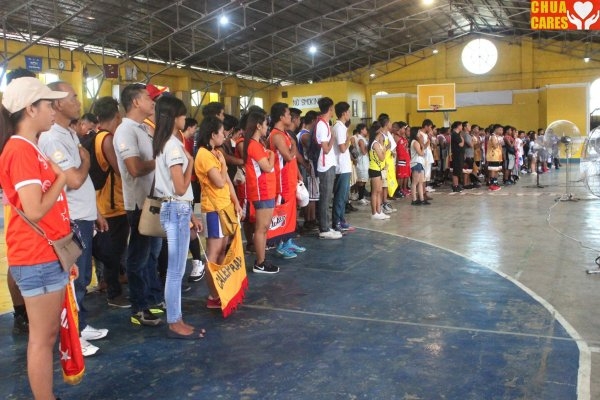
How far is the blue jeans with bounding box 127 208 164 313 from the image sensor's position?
140 inches

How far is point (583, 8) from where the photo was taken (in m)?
12.2

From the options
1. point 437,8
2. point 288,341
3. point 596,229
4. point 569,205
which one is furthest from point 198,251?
point 437,8

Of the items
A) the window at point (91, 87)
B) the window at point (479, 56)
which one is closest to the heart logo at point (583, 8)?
the window at point (479, 56)

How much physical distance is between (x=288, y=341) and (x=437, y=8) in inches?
769

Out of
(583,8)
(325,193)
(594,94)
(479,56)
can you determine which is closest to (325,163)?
(325,193)

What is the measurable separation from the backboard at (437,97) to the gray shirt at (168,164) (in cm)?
2124

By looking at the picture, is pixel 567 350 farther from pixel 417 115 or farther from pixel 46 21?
pixel 417 115

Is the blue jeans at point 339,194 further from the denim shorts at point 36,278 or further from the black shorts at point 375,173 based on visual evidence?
the denim shorts at point 36,278

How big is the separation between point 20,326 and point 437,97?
2183 cm

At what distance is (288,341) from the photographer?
3270 mm

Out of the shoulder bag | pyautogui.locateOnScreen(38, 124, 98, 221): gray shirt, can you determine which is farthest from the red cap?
the shoulder bag

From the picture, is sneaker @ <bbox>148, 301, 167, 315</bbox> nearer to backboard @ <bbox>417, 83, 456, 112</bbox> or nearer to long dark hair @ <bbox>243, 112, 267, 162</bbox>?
long dark hair @ <bbox>243, 112, 267, 162</bbox>

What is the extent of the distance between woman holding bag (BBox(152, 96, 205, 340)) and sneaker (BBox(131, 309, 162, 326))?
39 cm

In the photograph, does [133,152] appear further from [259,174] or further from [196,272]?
[196,272]
